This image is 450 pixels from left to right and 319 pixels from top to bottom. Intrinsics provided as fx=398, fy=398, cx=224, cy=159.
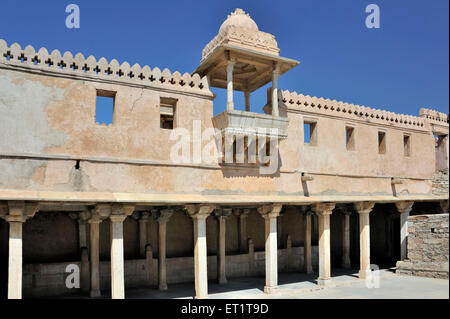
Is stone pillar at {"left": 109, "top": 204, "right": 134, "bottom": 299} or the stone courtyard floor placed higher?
stone pillar at {"left": 109, "top": 204, "right": 134, "bottom": 299}

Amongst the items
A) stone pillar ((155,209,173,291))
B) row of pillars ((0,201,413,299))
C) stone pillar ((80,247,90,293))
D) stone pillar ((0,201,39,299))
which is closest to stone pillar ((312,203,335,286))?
row of pillars ((0,201,413,299))

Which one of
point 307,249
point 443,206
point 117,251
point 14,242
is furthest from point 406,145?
point 14,242

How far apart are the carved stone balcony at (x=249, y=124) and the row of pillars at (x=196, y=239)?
2528 millimetres

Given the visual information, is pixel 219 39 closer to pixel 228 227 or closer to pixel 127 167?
pixel 127 167

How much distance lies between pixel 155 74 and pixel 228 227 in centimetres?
958

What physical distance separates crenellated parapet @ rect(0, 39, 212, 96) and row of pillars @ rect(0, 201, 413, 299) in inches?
146

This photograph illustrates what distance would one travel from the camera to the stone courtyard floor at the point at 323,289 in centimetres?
1374

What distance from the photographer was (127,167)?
1159 cm

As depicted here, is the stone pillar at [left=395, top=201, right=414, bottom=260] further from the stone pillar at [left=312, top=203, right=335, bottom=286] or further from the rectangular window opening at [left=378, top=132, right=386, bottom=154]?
the stone pillar at [left=312, top=203, right=335, bottom=286]

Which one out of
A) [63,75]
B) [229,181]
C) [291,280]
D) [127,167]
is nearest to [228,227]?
[291,280]

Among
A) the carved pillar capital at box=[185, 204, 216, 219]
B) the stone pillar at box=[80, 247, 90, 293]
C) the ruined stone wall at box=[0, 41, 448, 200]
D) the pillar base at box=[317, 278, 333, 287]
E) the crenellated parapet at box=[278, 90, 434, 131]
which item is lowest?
the pillar base at box=[317, 278, 333, 287]

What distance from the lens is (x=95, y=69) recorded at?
11586mm

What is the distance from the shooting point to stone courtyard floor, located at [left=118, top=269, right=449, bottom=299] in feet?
45.1

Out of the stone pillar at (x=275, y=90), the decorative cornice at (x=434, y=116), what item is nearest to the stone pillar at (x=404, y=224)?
the decorative cornice at (x=434, y=116)
